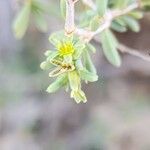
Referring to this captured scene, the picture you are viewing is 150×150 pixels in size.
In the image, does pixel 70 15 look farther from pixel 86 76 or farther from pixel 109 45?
pixel 109 45

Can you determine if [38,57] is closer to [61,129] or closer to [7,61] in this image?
[7,61]

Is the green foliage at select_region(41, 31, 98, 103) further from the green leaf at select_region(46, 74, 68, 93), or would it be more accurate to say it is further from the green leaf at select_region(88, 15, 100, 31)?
the green leaf at select_region(88, 15, 100, 31)

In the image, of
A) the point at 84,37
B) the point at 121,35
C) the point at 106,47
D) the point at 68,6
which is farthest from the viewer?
the point at 121,35

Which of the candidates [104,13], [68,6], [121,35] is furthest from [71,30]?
[121,35]

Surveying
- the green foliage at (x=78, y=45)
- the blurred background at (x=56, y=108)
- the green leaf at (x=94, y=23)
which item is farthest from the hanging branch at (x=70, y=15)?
the blurred background at (x=56, y=108)

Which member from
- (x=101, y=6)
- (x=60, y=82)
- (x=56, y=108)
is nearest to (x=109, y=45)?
(x=101, y=6)

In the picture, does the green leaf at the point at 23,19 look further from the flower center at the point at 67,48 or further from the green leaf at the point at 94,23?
the flower center at the point at 67,48

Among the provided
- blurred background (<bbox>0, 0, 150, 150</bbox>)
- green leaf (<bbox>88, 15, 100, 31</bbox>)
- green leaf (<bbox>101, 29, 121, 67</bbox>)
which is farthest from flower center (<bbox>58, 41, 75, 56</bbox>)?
blurred background (<bbox>0, 0, 150, 150</bbox>)

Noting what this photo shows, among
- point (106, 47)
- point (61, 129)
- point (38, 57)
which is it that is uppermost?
point (106, 47)
